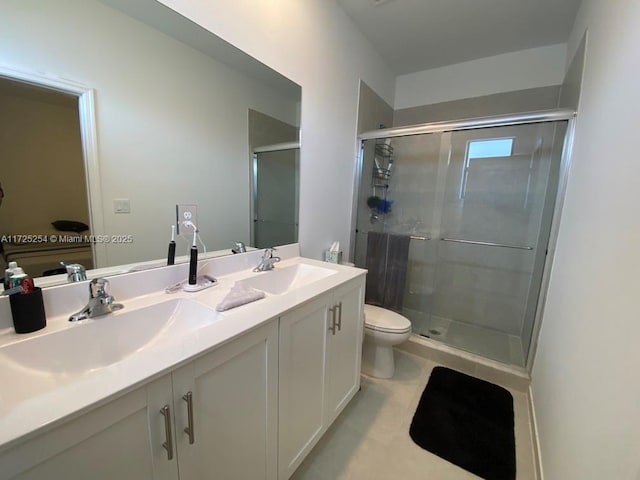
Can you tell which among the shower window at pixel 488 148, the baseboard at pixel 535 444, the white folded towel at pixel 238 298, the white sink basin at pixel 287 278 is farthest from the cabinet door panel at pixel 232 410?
the shower window at pixel 488 148

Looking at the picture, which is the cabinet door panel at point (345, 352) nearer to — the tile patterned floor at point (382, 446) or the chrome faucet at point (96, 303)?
the tile patterned floor at point (382, 446)

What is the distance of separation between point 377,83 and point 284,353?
2457 millimetres

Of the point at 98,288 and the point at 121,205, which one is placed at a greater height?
the point at 121,205

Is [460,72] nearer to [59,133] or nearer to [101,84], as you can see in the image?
[101,84]

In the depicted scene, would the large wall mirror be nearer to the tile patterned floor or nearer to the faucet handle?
the faucet handle

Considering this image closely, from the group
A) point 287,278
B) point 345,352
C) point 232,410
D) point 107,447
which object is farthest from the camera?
point 287,278

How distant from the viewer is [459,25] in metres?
1.96

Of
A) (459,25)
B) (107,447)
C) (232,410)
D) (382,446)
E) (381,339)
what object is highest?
(459,25)

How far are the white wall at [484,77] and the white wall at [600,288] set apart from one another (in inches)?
31.2

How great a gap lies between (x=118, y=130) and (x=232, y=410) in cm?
104

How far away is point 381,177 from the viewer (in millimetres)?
2676

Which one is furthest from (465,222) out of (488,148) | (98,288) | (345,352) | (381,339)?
(98,288)

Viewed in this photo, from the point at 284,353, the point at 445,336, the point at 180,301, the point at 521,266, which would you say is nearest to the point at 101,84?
the point at 180,301

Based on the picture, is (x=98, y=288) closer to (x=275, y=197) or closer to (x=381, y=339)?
(x=275, y=197)
